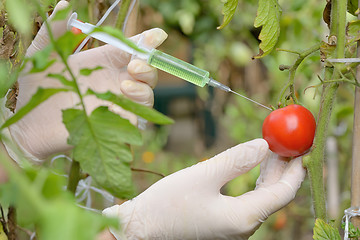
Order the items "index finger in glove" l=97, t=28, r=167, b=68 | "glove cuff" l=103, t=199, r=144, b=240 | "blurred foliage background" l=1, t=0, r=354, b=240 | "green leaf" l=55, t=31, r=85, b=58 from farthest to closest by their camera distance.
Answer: "blurred foliage background" l=1, t=0, r=354, b=240 → "index finger in glove" l=97, t=28, r=167, b=68 → "glove cuff" l=103, t=199, r=144, b=240 → "green leaf" l=55, t=31, r=85, b=58

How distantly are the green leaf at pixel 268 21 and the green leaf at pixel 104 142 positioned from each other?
472mm

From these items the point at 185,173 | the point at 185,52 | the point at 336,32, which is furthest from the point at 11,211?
the point at 185,52

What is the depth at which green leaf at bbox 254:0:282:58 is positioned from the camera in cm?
91

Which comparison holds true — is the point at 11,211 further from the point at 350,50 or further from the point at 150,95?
the point at 350,50

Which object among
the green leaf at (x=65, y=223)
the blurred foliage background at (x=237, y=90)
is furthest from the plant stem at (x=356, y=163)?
the blurred foliage background at (x=237, y=90)

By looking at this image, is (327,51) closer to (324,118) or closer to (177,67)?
(324,118)

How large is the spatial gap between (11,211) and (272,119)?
512 millimetres

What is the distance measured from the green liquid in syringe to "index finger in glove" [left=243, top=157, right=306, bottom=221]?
0.27 meters

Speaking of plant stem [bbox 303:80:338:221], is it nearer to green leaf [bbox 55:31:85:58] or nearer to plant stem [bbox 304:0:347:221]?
plant stem [bbox 304:0:347:221]

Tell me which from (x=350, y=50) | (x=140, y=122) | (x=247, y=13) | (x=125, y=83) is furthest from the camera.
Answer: (x=247, y=13)

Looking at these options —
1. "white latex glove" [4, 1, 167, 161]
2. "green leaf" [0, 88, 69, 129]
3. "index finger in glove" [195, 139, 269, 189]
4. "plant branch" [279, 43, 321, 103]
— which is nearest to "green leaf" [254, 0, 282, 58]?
"plant branch" [279, 43, 321, 103]

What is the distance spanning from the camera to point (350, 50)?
3.00 feet

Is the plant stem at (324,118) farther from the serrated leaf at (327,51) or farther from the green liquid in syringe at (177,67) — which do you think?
the green liquid in syringe at (177,67)

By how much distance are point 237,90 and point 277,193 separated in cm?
242
